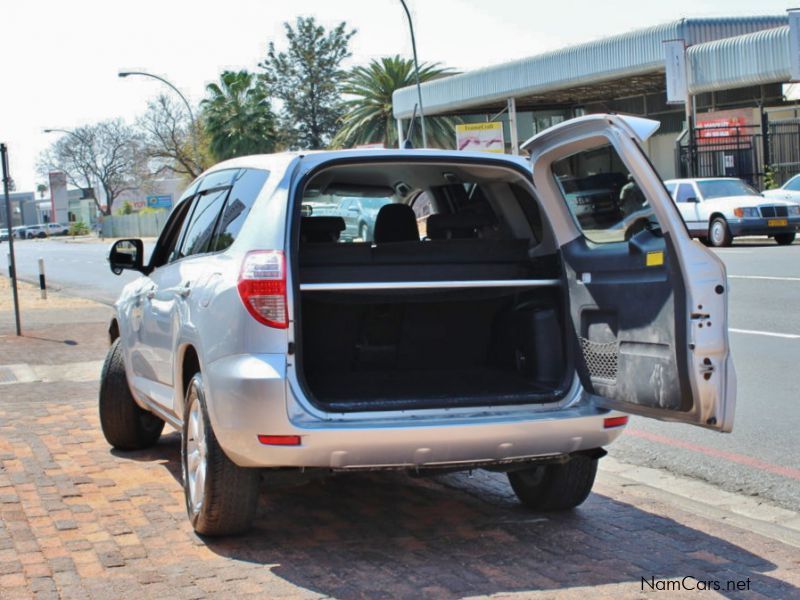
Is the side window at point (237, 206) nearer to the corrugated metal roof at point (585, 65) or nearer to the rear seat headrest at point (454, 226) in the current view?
the rear seat headrest at point (454, 226)

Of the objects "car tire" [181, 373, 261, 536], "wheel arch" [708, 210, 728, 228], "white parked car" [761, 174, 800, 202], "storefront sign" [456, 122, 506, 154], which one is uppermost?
"storefront sign" [456, 122, 506, 154]

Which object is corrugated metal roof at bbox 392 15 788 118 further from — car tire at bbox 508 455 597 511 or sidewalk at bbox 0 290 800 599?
car tire at bbox 508 455 597 511

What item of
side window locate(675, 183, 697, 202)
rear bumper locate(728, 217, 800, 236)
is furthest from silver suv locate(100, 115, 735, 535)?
side window locate(675, 183, 697, 202)

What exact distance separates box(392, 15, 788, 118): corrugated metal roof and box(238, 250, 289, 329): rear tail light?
1327 inches

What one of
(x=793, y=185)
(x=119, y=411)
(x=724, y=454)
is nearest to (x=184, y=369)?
(x=119, y=411)

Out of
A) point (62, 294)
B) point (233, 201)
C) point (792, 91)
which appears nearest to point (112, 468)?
point (233, 201)

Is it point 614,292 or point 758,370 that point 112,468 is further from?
point 758,370

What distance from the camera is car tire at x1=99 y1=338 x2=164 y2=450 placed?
24.1 ft

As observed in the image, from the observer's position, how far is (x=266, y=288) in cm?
484

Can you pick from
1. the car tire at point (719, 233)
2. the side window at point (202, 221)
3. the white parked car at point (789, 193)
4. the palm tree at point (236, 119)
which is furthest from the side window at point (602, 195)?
the palm tree at point (236, 119)

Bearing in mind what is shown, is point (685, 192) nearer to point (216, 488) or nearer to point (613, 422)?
point (613, 422)

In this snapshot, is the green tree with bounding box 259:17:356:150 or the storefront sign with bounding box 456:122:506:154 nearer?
the storefront sign with bounding box 456:122:506:154

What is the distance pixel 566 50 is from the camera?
1571 inches

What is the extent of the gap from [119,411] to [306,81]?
80.4 m
